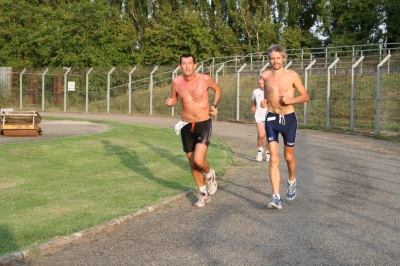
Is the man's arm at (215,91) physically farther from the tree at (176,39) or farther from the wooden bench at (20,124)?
the tree at (176,39)

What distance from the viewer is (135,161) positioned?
46.6 feet

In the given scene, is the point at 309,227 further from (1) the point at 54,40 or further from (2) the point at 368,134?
(1) the point at 54,40

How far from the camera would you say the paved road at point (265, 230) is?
244 inches

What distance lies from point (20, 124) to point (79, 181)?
10042mm

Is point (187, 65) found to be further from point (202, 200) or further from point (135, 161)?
point (135, 161)

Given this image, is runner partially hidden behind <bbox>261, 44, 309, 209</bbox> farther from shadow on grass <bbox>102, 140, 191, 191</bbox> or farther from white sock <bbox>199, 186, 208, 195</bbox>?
shadow on grass <bbox>102, 140, 191, 191</bbox>

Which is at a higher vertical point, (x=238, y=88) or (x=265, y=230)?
(x=238, y=88)

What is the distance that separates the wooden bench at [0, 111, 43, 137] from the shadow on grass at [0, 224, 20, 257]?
13398 millimetres

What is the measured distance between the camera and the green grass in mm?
7566

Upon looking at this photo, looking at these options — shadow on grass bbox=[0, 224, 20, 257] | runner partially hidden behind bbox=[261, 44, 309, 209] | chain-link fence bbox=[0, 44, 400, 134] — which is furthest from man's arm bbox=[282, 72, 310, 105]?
chain-link fence bbox=[0, 44, 400, 134]

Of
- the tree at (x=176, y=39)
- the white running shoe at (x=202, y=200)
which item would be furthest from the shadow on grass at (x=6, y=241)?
the tree at (x=176, y=39)

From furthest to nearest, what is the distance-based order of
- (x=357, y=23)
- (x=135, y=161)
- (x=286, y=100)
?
(x=357, y=23), (x=135, y=161), (x=286, y=100)

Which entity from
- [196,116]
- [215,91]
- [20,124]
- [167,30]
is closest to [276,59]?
[215,91]

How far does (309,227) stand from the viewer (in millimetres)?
7543
